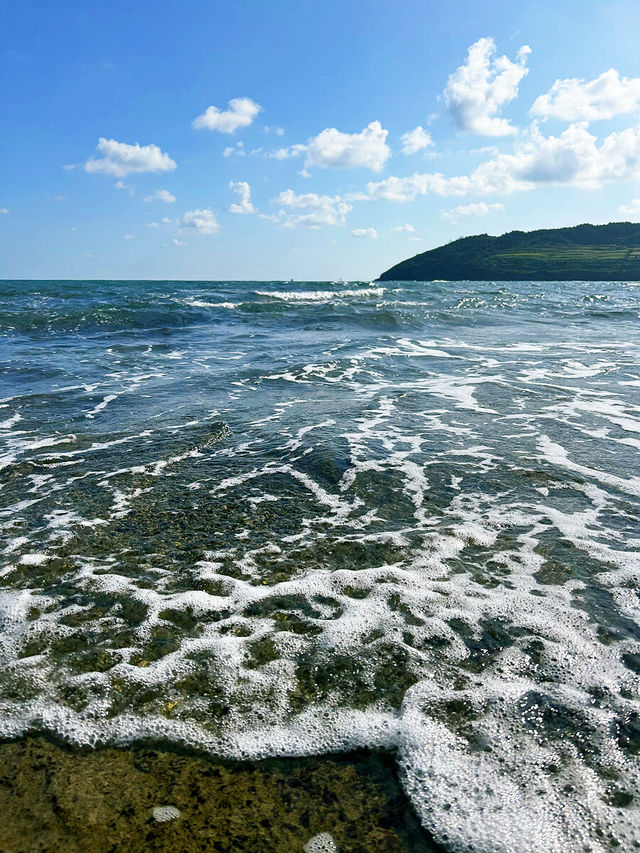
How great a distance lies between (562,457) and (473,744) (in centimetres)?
462

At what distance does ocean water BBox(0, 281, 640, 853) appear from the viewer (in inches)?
91.2

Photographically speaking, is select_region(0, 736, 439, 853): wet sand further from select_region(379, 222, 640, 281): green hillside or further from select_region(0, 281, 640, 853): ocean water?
select_region(379, 222, 640, 281): green hillside

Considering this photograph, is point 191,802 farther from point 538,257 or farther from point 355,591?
point 538,257

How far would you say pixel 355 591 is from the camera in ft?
11.6

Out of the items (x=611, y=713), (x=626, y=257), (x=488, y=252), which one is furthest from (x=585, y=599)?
(x=488, y=252)

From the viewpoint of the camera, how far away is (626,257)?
96125 mm

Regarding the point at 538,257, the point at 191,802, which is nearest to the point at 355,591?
the point at 191,802

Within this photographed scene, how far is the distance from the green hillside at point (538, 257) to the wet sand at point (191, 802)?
104m

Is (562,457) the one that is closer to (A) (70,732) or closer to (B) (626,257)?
(A) (70,732)

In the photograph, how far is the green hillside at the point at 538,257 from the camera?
3676 inches

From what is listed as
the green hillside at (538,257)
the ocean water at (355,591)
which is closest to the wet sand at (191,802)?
the ocean water at (355,591)

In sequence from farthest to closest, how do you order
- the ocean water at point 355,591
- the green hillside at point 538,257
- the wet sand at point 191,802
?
the green hillside at point 538,257, the ocean water at point 355,591, the wet sand at point 191,802

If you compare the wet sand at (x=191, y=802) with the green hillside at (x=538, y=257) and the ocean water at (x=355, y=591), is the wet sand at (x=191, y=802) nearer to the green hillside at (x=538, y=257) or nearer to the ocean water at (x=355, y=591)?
the ocean water at (x=355, y=591)

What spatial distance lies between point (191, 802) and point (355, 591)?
1.73 meters
